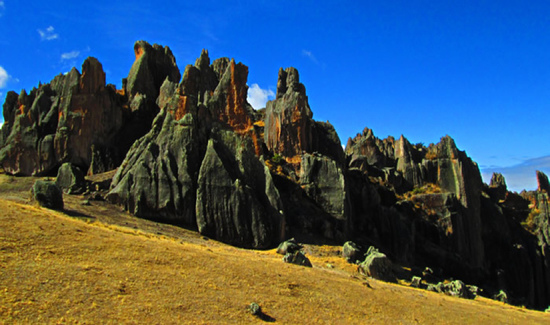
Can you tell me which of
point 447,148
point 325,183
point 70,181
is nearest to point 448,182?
point 447,148

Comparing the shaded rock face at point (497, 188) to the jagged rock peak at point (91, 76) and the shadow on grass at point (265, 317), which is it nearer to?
the jagged rock peak at point (91, 76)

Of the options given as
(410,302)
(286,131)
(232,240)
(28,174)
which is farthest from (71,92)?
(410,302)

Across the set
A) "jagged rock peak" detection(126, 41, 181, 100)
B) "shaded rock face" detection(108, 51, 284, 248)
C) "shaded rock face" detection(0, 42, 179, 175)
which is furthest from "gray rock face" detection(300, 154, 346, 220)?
"jagged rock peak" detection(126, 41, 181, 100)

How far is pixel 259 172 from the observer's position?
A: 110 ft

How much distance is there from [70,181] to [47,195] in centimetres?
790

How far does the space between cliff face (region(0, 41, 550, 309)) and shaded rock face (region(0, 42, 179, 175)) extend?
12cm

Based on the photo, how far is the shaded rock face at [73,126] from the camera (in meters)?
44.4

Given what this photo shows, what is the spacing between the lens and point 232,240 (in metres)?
29.4

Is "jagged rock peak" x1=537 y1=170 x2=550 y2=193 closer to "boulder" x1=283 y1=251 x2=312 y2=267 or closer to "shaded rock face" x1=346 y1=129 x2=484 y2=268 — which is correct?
"shaded rock face" x1=346 y1=129 x2=484 y2=268

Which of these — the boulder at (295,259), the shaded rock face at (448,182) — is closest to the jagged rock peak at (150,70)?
the shaded rock face at (448,182)

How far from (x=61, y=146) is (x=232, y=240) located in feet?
79.6

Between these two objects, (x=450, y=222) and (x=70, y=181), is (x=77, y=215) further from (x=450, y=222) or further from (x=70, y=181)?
(x=450, y=222)

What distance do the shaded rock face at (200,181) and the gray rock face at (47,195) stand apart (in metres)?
4.83

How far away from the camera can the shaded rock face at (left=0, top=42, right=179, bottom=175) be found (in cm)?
4438
